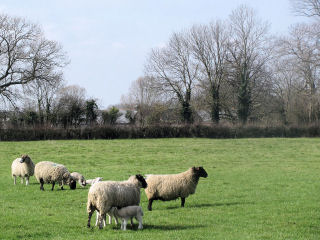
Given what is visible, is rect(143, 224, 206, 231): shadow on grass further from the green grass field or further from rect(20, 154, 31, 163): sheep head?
rect(20, 154, 31, 163): sheep head

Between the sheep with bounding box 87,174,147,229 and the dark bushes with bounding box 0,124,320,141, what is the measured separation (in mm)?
37458

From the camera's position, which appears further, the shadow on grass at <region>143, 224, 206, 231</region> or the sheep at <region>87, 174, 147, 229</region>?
the shadow on grass at <region>143, 224, 206, 231</region>

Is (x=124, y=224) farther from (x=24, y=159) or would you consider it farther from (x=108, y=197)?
(x=24, y=159)

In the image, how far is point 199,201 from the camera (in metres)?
15.9

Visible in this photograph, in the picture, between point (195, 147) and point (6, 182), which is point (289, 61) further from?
point (6, 182)

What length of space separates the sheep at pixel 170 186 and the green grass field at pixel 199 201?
0.46 metres

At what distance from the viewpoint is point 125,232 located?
10734 millimetres

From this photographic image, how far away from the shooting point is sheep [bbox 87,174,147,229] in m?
11.1

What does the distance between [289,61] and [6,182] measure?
4186 cm

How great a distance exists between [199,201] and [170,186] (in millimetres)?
1838

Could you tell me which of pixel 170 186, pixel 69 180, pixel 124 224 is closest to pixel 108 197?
pixel 124 224

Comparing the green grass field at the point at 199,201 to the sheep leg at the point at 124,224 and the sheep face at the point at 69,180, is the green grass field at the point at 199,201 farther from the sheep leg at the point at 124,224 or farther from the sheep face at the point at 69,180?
the sheep face at the point at 69,180

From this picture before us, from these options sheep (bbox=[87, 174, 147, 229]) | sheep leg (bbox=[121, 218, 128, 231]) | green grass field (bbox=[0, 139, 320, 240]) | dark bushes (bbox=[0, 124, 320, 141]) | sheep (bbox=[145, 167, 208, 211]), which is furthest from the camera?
dark bushes (bbox=[0, 124, 320, 141])

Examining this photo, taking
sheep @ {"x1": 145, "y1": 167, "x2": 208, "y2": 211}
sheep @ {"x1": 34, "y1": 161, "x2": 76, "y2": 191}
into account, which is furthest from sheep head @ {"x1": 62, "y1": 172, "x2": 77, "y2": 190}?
sheep @ {"x1": 145, "y1": 167, "x2": 208, "y2": 211}
